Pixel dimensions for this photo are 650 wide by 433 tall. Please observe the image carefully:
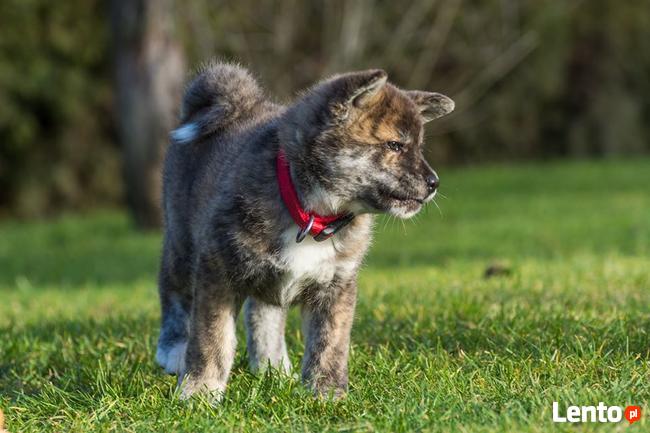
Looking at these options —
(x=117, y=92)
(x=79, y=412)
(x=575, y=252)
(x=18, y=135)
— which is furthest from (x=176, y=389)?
→ (x=18, y=135)

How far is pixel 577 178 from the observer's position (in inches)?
755

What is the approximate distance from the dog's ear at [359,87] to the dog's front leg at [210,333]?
95 cm

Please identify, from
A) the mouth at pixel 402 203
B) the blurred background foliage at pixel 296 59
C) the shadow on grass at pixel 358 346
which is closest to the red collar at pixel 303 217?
the mouth at pixel 402 203

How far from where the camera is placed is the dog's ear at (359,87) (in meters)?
4.07

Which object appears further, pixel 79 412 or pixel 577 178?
pixel 577 178

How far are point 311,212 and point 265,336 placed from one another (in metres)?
0.93

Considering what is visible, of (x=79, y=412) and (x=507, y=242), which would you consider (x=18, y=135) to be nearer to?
(x=507, y=242)

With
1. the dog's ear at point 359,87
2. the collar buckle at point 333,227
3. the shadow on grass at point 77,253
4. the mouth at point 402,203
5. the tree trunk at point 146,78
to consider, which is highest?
the dog's ear at point 359,87

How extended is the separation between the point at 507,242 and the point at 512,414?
8115 mm

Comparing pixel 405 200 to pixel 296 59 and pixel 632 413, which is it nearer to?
pixel 632 413

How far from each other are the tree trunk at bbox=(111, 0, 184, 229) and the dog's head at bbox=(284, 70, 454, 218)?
909 centimetres

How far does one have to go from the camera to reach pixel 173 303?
5.12 meters

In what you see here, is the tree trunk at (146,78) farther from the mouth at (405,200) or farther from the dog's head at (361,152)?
the mouth at (405,200)

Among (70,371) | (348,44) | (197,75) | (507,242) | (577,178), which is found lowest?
(577,178)
